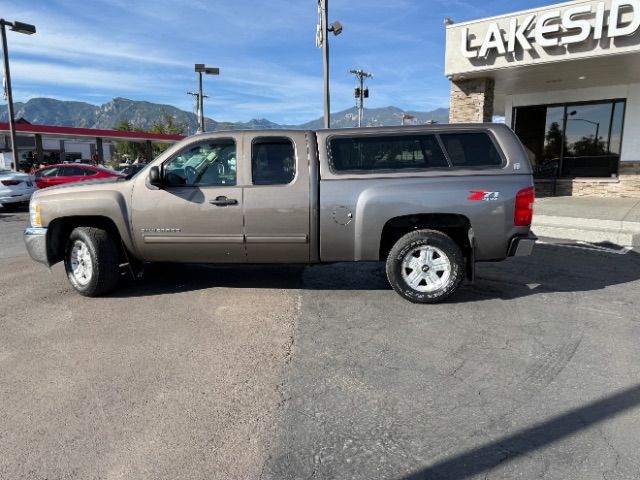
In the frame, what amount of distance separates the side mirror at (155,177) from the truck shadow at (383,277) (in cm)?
135

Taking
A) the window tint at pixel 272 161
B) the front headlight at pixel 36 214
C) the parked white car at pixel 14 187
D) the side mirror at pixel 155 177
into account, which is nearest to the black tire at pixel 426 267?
the window tint at pixel 272 161

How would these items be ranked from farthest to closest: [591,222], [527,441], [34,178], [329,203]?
1. [34,178]
2. [591,222]
3. [329,203]
4. [527,441]

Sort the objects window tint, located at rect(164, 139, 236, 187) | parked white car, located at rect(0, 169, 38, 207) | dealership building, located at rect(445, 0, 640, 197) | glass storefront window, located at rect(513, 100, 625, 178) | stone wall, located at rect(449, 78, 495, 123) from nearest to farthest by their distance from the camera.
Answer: window tint, located at rect(164, 139, 236, 187) < dealership building, located at rect(445, 0, 640, 197) < stone wall, located at rect(449, 78, 495, 123) < parked white car, located at rect(0, 169, 38, 207) < glass storefront window, located at rect(513, 100, 625, 178)

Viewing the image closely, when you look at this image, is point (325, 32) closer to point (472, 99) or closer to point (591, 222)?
point (472, 99)

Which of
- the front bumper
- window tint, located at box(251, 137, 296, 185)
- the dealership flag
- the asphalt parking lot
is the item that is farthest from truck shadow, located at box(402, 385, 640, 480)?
the dealership flag

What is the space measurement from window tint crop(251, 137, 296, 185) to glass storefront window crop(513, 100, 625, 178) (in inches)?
504

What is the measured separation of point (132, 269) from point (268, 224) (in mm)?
1848

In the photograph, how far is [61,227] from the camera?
5.56 metres

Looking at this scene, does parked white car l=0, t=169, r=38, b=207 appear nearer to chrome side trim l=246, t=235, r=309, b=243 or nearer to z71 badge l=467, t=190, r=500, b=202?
chrome side trim l=246, t=235, r=309, b=243

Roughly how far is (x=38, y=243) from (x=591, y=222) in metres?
9.34

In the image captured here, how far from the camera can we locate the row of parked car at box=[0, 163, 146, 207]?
547 inches

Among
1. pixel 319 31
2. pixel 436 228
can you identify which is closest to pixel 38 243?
pixel 436 228

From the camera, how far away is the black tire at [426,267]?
488 centimetres

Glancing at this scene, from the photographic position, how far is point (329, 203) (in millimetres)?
4883
